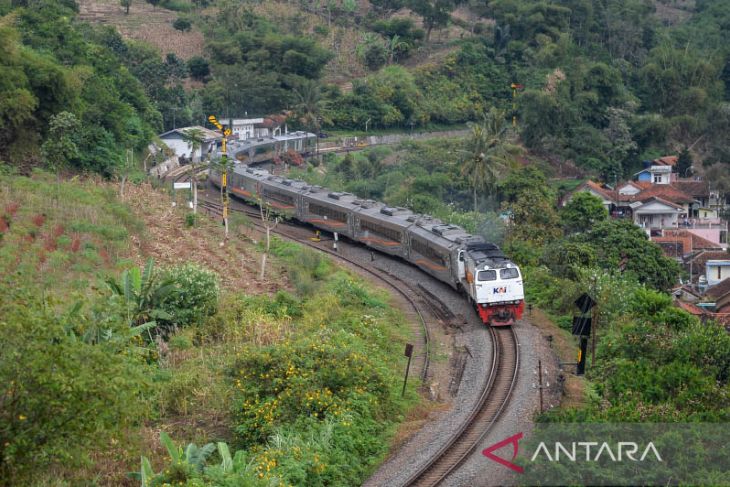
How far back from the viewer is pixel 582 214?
145 ft

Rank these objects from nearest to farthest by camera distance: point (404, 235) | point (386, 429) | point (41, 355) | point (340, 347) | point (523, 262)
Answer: point (41, 355)
point (386, 429)
point (340, 347)
point (404, 235)
point (523, 262)

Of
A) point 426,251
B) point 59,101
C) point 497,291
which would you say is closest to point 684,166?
point 426,251

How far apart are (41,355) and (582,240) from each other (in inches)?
1163

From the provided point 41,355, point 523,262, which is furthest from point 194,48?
point 41,355

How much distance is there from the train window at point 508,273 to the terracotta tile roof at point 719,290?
60.4 feet

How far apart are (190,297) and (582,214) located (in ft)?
86.6

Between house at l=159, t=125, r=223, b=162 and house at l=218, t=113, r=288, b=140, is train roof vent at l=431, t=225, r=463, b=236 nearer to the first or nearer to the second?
house at l=159, t=125, r=223, b=162

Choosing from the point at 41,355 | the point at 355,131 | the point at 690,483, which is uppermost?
the point at 41,355

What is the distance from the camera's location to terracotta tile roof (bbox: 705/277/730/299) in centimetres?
4022

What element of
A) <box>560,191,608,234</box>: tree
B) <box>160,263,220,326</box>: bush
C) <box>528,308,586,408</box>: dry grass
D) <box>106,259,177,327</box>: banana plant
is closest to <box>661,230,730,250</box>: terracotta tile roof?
<box>560,191,608,234</box>: tree

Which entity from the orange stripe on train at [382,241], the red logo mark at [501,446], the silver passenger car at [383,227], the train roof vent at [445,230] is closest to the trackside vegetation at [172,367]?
the red logo mark at [501,446]

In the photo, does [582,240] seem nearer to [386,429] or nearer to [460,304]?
[460,304]

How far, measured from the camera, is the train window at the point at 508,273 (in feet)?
82.1

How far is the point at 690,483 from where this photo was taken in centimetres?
1296
